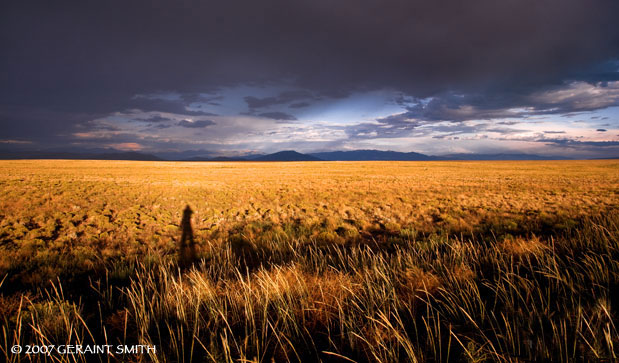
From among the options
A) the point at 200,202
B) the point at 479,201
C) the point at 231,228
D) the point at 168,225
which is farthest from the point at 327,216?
the point at 479,201

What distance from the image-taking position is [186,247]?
22.8 feet

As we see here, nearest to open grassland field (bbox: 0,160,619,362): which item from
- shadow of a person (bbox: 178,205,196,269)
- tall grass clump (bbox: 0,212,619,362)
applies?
tall grass clump (bbox: 0,212,619,362)

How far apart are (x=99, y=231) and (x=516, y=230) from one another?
13.9 meters

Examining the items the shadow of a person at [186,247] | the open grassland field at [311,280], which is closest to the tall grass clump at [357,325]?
the open grassland field at [311,280]

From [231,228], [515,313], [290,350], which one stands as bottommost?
[231,228]

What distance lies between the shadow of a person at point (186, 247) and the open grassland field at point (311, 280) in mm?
196

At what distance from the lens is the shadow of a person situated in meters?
5.76

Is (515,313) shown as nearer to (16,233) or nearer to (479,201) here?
(16,233)

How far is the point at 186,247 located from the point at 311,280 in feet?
15.8

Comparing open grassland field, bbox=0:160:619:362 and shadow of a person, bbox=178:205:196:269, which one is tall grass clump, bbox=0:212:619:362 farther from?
shadow of a person, bbox=178:205:196:269

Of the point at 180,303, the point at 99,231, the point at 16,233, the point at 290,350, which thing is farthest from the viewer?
the point at 99,231

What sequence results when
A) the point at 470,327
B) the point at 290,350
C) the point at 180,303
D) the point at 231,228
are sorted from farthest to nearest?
the point at 231,228
the point at 180,303
the point at 470,327
the point at 290,350

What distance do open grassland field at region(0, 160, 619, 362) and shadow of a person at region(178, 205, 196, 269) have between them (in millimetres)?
196

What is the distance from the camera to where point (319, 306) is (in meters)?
2.94
